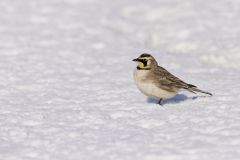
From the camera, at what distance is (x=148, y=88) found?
28.4ft

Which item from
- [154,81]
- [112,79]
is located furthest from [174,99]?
[112,79]

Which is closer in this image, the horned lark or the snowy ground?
the snowy ground

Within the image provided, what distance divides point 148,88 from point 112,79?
2.14m

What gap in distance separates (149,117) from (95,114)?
2.34ft

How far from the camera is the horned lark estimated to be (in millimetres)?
8664

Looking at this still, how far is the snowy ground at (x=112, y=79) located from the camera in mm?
7402

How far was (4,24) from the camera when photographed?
14.3 m

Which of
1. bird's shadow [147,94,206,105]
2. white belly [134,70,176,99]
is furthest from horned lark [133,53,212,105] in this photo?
bird's shadow [147,94,206,105]

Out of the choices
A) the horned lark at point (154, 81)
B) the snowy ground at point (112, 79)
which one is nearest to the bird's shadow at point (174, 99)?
the snowy ground at point (112, 79)

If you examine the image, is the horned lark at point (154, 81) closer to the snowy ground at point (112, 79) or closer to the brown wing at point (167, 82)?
the brown wing at point (167, 82)

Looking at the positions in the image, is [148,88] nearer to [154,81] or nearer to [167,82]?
[154,81]

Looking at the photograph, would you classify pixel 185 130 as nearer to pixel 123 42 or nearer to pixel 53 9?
pixel 123 42

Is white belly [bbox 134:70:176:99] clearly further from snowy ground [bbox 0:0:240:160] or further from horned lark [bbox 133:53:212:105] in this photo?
snowy ground [bbox 0:0:240:160]

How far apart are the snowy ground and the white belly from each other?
21 centimetres
